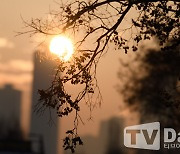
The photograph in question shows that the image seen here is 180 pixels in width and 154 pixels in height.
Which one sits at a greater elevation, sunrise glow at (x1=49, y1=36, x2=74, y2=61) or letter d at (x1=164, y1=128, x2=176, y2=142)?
sunrise glow at (x1=49, y1=36, x2=74, y2=61)

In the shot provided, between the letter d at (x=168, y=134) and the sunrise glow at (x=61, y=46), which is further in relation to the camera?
the letter d at (x=168, y=134)

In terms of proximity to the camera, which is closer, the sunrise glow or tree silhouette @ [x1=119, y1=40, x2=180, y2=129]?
the sunrise glow

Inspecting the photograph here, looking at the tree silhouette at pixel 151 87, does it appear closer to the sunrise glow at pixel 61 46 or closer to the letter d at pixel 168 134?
the letter d at pixel 168 134

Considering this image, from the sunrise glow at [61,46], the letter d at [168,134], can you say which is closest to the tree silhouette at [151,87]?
the letter d at [168,134]

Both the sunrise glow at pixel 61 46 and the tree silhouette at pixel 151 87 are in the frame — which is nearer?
the sunrise glow at pixel 61 46

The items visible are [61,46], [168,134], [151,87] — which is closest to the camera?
[61,46]

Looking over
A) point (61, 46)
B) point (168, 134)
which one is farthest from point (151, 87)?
point (61, 46)

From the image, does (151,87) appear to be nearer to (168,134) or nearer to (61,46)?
(168,134)

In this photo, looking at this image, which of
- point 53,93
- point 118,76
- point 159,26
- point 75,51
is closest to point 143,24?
point 159,26

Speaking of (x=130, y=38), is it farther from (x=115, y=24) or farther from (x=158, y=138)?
(x=158, y=138)

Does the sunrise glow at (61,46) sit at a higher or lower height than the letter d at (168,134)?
higher

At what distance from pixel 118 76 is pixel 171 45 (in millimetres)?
13663

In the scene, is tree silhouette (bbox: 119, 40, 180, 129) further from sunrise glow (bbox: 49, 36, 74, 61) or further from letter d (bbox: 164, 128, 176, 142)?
sunrise glow (bbox: 49, 36, 74, 61)

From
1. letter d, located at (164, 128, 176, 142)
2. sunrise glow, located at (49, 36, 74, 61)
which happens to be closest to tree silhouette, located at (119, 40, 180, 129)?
letter d, located at (164, 128, 176, 142)
